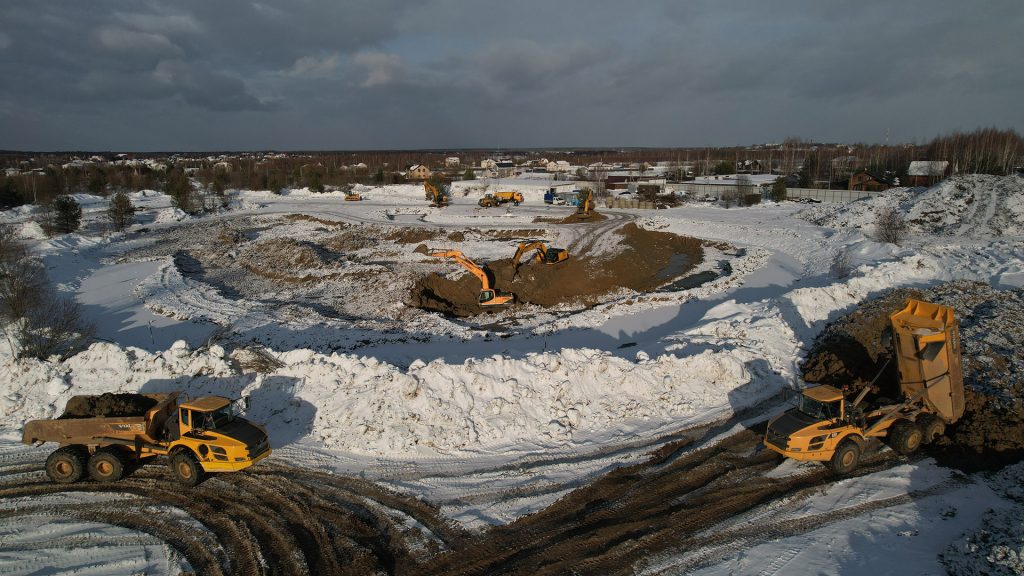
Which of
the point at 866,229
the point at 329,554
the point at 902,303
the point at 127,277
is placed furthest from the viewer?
the point at 866,229

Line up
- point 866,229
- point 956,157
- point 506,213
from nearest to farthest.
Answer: point 866,229
point 506,213
point 956,157

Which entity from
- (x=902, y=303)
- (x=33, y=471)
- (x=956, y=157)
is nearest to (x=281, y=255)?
(x=33, y=471)

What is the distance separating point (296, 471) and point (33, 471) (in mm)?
4630

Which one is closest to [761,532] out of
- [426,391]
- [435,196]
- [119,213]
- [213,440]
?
[426,391]

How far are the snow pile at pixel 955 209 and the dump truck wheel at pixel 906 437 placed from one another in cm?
2900

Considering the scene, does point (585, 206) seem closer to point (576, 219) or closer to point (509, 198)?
point (576, 219)

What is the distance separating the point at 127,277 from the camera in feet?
91.9

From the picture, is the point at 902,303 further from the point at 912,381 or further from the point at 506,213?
the point at 506,213

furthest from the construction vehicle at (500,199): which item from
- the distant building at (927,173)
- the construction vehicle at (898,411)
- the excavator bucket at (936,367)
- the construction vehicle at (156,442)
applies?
the excavator bucket at (936,367)

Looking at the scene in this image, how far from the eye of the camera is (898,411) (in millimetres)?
10016

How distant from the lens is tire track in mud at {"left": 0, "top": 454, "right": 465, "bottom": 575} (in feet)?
25.6

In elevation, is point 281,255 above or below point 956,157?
below

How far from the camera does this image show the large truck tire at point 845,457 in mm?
9305

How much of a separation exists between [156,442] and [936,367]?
1380 centimetres
